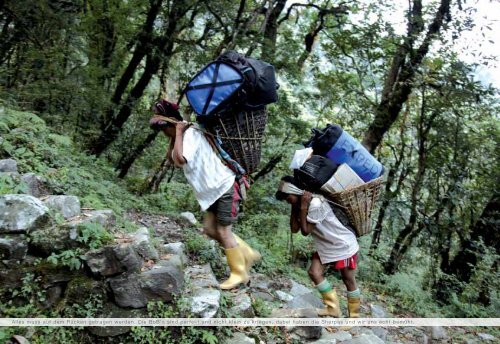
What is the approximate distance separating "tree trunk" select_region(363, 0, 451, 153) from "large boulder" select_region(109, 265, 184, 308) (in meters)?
6.79

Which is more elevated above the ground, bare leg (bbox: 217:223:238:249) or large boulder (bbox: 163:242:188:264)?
bare leg (bbox: 217:223:238:249)

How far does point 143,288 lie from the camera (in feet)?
11.2

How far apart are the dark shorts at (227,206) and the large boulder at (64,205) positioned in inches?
52.4

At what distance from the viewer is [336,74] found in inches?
401

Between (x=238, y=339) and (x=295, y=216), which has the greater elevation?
(x=295, y=216)

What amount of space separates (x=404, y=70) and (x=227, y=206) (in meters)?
6.58

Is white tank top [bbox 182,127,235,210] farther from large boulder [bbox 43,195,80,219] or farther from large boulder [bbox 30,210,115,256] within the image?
large boulder [bbox 43,195,80,219]

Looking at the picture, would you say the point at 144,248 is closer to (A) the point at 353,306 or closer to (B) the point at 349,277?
(B) the point at 349,277

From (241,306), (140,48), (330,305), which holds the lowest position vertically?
(241,306)

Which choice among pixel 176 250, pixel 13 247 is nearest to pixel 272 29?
pixel 176 250

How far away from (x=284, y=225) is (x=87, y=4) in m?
6.15

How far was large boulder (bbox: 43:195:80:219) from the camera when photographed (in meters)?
3.90

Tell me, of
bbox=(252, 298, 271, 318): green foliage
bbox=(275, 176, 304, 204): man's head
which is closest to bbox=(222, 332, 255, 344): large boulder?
bbox=(252, 298, 271, 318): green foliage

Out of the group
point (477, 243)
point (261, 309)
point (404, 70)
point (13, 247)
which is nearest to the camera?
point (13, 247)
